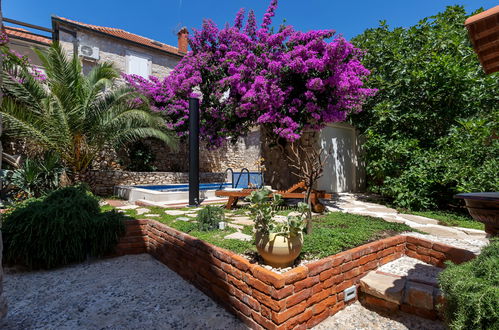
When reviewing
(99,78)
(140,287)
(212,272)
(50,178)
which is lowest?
(140,287)

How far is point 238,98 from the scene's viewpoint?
7.20m

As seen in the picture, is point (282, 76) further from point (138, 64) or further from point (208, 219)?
point (138, 64)

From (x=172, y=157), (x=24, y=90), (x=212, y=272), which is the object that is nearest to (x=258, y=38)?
(x=212, y=272)

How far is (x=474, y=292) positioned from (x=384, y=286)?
1.24 m

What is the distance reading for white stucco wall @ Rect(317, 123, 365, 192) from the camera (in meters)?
8.80

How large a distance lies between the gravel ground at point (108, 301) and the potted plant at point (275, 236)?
70cm

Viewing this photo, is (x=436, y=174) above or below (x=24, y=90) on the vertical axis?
below

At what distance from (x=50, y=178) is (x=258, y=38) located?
22.6 ft

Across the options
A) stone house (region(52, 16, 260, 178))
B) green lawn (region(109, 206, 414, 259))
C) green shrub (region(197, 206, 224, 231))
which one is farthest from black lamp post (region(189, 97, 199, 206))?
stone house (region(52, 16, 260, 178))

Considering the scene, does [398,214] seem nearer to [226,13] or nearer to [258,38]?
[258,38]

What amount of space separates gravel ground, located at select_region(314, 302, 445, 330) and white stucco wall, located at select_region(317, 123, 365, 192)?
6.08 meters

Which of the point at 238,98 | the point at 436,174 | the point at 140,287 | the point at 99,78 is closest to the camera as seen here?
the point at 140,287

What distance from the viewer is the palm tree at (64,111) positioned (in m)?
7.55

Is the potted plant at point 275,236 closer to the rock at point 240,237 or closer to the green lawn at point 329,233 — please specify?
the green lawn at point 329,233
